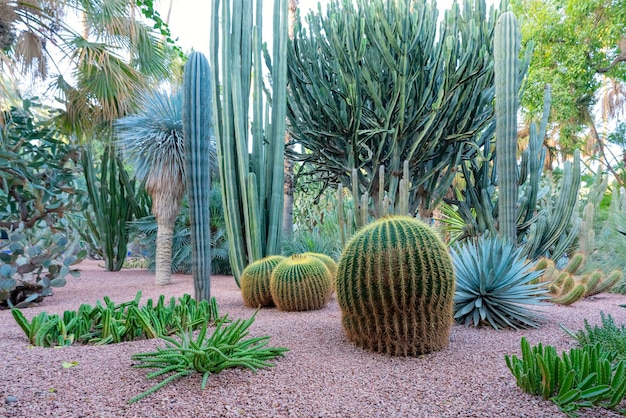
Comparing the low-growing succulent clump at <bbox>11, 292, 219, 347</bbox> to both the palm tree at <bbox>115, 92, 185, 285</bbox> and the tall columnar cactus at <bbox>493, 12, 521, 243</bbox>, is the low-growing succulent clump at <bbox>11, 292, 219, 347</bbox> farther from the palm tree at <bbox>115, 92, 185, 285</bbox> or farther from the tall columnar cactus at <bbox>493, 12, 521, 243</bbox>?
the palm tree at <bbox>115, 92, 185, 285</bbox>

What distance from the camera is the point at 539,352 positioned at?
234cm

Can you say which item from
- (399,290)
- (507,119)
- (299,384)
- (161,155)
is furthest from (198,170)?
(507,119)

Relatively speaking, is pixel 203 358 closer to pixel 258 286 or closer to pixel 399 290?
pixel 399 290

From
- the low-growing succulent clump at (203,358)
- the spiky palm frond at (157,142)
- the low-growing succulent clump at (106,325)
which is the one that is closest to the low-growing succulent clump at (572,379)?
the low-growing succulent clump at (203,358)

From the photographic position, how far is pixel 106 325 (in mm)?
3344

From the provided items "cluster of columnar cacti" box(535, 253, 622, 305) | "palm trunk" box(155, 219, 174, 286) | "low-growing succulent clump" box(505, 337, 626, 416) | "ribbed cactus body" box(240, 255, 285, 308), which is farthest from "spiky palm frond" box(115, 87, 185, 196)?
"low-growing succulent clump" box(505, 337, 626, 416)

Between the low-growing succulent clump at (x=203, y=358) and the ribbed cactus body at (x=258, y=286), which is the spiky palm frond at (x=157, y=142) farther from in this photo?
the low-growing succulent clump at (x=203, y=358)

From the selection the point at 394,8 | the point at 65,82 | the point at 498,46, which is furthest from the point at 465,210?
the point at 65,82

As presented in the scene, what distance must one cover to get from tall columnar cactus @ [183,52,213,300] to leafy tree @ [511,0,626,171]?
487 inches

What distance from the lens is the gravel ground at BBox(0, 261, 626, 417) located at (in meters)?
2.08

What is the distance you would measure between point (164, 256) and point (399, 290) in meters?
6.02

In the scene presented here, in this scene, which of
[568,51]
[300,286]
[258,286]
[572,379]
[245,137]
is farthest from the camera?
[568,51]

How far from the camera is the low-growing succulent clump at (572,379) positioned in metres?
2.06

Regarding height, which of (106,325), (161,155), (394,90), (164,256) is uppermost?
(394,90)
